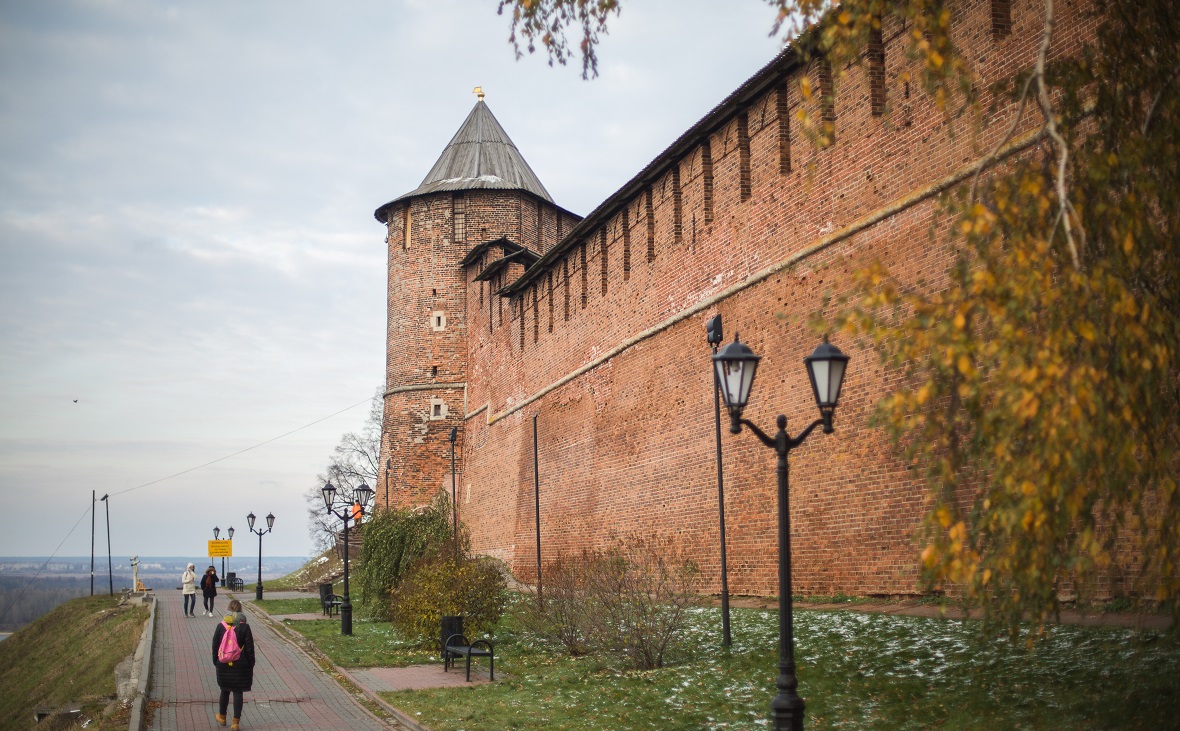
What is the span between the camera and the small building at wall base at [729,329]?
1270cm

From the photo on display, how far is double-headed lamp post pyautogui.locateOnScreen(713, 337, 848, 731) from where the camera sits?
6301mm

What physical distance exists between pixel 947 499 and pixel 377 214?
110 ft

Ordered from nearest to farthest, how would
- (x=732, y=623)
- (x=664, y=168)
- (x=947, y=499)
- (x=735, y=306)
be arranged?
1. (x=947, y=499)
2. (x=732, y=623)
3. (x=735, y=306)
4. (x=664, y=168)

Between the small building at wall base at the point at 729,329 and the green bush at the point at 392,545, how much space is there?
3.09 meters

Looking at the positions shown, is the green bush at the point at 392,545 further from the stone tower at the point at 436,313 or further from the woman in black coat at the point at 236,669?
the stone tower at the point at 436,313

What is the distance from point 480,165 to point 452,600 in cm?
2356

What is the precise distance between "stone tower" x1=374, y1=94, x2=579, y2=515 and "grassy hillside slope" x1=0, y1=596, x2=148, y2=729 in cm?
959

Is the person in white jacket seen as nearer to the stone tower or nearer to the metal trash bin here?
the stone tower

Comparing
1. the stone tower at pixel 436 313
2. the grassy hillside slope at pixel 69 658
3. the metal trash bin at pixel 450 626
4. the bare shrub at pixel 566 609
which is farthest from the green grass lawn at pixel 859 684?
the stone tower at pixel 436 313

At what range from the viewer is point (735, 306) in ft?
55.9

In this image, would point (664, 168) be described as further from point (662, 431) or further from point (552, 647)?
point (552, 647)

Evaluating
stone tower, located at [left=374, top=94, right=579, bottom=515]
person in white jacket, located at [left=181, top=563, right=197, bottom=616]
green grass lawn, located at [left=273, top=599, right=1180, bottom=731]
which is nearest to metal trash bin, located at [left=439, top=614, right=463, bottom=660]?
green grass lawn, located at [left=273, top=599, right=1180, bottom=731]

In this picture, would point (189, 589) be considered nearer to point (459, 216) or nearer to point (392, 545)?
point (392, 545)

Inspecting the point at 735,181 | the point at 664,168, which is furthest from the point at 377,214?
the point at 735,181
